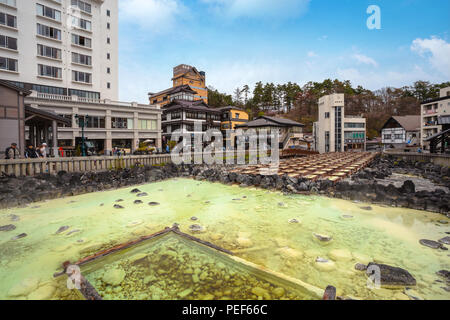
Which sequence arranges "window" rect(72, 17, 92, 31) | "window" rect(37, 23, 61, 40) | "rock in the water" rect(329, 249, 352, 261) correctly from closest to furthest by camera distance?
1. "rock in the water" rect(329, 249, 352, 261)
2. "window" rect(37, 23, 61, 40)
3. "window" rect(72, 17, 92, 31)

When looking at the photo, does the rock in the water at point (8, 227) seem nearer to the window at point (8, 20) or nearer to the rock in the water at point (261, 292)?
the rock in the water at point (261, 292)

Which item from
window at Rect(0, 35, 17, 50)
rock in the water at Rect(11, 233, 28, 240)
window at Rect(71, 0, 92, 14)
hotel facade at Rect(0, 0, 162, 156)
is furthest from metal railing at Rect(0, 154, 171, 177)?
window at Rect(71, 0, 92, 14)

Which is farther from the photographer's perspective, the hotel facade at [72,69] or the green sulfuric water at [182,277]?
the hotel facade at [72,69]

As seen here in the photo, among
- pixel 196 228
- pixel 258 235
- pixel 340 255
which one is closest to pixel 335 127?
pixel 258 235

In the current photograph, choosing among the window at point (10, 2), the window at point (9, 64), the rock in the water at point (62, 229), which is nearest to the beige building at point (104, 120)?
the window at point (9, 64)

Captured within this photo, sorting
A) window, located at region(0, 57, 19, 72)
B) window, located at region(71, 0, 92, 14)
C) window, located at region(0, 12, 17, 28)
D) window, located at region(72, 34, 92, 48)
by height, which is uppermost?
window, located at region(71, 0, 92, 14)

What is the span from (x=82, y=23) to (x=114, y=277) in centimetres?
3769

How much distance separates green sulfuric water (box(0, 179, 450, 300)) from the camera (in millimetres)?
4020

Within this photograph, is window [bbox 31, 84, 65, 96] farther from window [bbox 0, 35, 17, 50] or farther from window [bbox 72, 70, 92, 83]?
window [bbox 0, 35, 17, 50]

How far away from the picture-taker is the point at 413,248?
17.0 ft

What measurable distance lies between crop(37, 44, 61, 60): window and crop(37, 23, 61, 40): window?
4.73 feet

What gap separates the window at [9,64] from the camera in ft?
77.9

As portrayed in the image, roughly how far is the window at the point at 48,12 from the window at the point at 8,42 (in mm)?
4635

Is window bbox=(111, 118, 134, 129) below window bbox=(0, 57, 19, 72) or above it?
below
